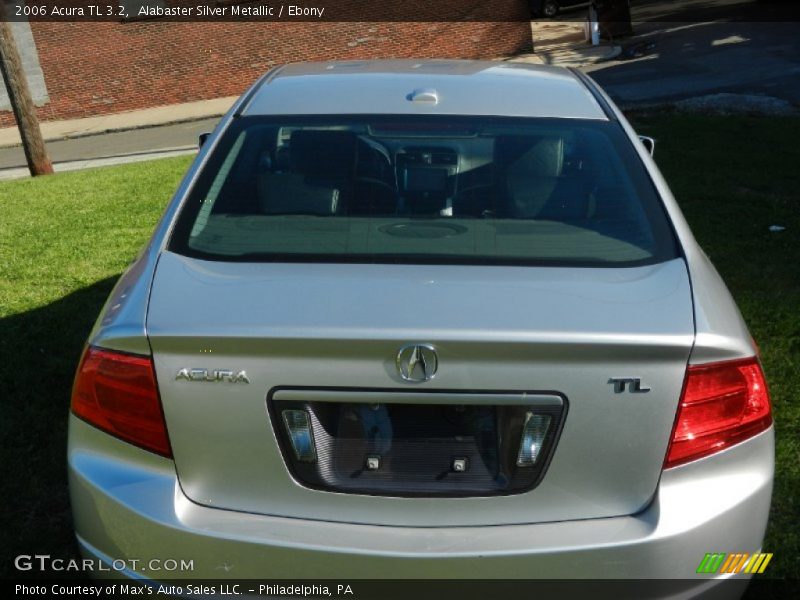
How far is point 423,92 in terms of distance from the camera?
137 inches

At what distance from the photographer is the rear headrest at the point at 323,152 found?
3.25 meters

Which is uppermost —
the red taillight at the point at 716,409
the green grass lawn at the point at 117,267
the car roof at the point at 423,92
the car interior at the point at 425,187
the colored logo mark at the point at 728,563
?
the car roof at the point at 423,92

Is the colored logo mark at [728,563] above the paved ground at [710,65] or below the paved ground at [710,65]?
above

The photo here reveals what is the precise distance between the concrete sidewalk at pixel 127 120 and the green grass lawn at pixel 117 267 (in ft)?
29.6

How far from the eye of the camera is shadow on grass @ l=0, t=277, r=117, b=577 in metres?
3.52

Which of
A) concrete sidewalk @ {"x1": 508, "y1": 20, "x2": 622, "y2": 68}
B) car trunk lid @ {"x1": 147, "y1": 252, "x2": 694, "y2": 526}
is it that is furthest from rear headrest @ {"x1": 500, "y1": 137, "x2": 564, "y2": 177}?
concrete sidewalk @ {"x1": 508, "y1": 20, "x2": 622, "y2": 68}

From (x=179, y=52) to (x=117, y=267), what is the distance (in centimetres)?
Answer: 1873

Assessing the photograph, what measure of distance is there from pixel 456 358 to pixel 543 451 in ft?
1.01

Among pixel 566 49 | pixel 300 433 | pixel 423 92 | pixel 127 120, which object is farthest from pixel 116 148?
pixel 300 433

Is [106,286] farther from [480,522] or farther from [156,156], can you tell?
[156,156]

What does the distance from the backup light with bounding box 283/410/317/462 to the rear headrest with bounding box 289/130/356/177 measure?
117 centimetres

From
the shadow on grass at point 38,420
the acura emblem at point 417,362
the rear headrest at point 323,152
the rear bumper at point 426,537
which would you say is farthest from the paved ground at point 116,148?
the acura emblem at point 417,362

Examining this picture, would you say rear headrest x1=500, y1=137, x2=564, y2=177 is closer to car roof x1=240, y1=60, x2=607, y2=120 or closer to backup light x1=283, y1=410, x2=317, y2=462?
car roof x1=240, y1=60, x2=607, y2=120

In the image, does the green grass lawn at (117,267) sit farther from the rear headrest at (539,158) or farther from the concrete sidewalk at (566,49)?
the concrete sidewalk at (566,49)
